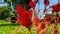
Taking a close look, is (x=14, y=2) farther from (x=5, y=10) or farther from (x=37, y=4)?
(x=37, y=4)

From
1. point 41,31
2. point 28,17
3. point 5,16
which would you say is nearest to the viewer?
point 28,17

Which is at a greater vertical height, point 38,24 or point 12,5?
point 38,24

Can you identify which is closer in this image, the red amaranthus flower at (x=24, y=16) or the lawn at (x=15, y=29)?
the red amaranthus flower at (x=24, y=16)

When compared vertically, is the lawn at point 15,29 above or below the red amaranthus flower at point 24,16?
below

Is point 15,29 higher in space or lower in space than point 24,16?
lower

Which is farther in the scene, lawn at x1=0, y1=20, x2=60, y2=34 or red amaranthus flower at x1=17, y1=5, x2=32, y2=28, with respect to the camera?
lawn at x1=0, y1=20, x2=60, y2=34

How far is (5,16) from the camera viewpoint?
89.1 feet

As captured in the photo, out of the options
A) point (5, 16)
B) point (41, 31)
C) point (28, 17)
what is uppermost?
point (28, 17)

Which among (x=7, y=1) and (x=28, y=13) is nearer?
(x=28, y=13)

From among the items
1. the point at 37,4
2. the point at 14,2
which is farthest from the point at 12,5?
the point at 37,4

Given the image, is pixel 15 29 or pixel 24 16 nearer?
pixel 24 16

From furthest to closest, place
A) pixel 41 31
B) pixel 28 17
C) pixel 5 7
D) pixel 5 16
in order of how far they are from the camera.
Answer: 1. pixel 5 7
2. pixel 5 16
3. pixel 41 31
4. pixel 28 17

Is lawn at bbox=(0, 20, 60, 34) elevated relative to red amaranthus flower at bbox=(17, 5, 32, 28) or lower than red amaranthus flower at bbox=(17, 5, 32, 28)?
lower

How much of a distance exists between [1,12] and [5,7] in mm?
1618
